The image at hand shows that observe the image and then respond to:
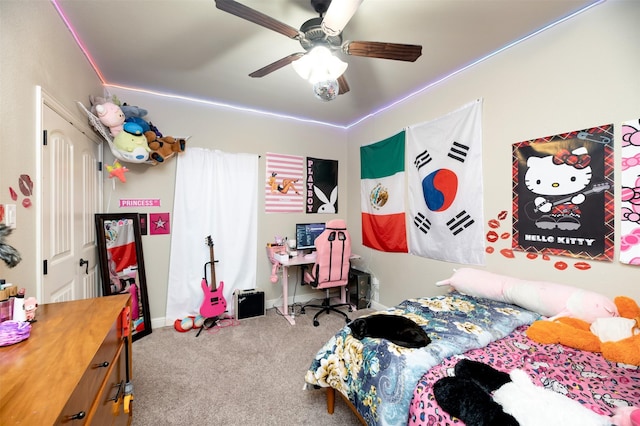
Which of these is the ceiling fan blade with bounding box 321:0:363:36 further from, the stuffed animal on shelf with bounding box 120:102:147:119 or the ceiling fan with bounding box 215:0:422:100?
the stuffed animal on shelf with bounding box 120:102:147:119

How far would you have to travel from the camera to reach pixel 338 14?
1.28 metres

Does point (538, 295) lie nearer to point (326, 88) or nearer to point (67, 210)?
point (326, 88)

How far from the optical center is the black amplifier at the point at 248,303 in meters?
3.07

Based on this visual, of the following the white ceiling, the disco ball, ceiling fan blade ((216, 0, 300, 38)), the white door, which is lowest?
the white door

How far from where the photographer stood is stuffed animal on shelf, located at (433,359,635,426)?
0.89 m

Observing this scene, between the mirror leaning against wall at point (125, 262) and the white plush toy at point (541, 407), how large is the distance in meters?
3.02

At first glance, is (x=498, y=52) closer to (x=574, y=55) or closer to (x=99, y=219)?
(x=574, y=55)

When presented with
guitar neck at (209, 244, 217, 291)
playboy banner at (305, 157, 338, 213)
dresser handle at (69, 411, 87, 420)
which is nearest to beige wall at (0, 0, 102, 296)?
dresser handle at (69, 411, 87, 420)

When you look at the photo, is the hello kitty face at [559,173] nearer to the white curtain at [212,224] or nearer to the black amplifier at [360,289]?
the black amplifier at [360,289]

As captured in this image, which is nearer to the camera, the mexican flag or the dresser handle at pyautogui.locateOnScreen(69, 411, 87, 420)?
the dresser handle at pyautogui.locateOnScreen(69, 411, 87, 420)

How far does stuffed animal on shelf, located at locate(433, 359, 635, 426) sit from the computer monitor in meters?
2.52

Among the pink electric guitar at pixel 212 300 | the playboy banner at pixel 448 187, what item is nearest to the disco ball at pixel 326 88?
the playboy banner at pixel 448 187

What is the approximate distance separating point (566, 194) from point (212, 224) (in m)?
3.30

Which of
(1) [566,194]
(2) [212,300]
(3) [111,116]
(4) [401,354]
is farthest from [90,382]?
(1) [566,194]
